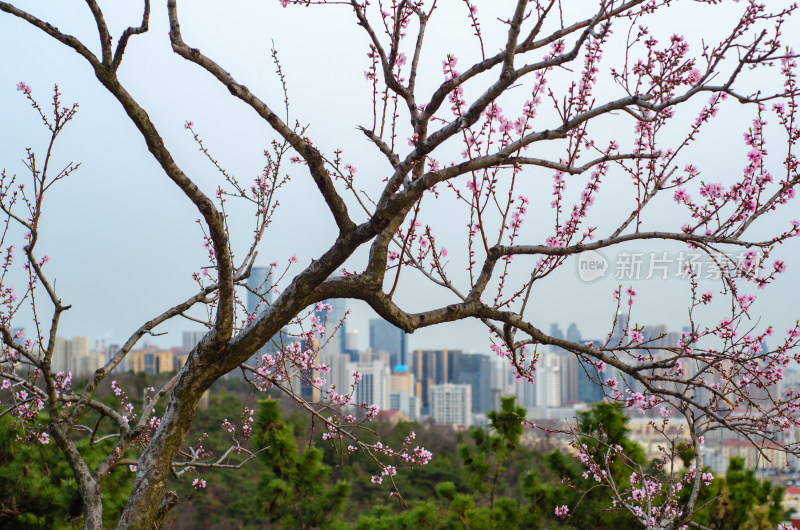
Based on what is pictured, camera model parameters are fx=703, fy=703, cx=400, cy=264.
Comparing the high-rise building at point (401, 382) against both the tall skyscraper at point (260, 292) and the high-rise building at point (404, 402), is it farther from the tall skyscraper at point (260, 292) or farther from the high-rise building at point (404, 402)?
the tall skyscraper at point (260, 292)

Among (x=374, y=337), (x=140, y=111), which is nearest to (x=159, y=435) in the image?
(x=140, y=111)

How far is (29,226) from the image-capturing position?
3.32 meters

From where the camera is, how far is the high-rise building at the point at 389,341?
70188 mm

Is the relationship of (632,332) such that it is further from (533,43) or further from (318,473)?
(318,473)

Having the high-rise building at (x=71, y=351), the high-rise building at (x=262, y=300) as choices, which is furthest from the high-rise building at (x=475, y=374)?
the high-rise building at (x=262, y=300)

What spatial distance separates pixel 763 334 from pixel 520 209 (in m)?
1.24

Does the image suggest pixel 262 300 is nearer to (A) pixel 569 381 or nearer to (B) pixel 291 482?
(B) pixel 291 482

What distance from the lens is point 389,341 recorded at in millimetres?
74688

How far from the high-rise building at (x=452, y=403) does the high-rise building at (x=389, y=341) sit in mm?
7294

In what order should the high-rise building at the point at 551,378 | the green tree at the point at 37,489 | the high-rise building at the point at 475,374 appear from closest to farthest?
the green tree at the point at 37,489, the high-rise building at the point at 551,378, the high-rise building at the point at 475,374

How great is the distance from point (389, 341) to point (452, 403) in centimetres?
1412

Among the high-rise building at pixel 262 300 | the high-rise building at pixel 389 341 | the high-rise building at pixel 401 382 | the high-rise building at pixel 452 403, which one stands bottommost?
the high-rise building at pixel 452 403

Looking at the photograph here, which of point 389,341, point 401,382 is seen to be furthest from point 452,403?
point 389,341

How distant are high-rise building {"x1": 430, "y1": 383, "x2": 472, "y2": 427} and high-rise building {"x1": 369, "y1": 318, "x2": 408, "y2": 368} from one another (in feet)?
23.9
